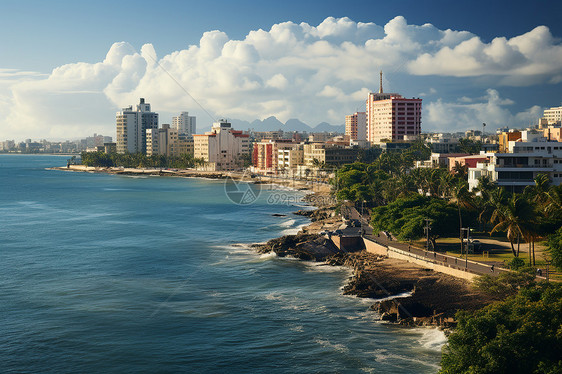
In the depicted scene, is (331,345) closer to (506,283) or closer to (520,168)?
(506,283)

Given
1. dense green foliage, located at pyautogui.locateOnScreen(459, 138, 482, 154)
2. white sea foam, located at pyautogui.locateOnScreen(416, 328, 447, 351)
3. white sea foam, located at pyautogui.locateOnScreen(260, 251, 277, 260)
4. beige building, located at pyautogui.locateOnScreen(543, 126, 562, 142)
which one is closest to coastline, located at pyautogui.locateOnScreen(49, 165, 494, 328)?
white sea foam, located at pyautogui.locateOnScreen(260, 251, 277, 260)

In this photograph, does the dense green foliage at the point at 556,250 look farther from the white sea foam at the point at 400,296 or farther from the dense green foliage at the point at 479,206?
the white sea foam at the point at 400,296

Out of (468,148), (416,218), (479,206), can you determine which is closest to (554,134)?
(468,148)

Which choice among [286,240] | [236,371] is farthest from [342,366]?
[286,240]

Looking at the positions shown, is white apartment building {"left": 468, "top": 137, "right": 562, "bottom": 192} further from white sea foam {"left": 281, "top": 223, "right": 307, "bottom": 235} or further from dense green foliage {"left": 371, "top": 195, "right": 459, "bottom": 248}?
white sea foam {"left": 281, "top": 223, "right": 307, "bottom": 235}

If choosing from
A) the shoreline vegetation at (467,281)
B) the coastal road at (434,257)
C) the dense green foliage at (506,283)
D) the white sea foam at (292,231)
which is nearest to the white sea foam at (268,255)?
the shoreline vegetation at (467,281)

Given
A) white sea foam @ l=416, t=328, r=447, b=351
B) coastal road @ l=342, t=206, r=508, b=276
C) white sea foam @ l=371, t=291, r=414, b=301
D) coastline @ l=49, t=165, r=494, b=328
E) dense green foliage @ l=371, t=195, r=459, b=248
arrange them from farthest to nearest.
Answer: dense green foliage @ l=371, t=195, r=459, b=248
coastal road @ l=342, t=206, r=508, b=276
white sea foam @ l=371, t=291, r=414, b=301
coastline @ l=49, t=165, r=494, b=328
white sea foam @ l=416, t=328, r=447, b=351

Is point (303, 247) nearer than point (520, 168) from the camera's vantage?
Yes
